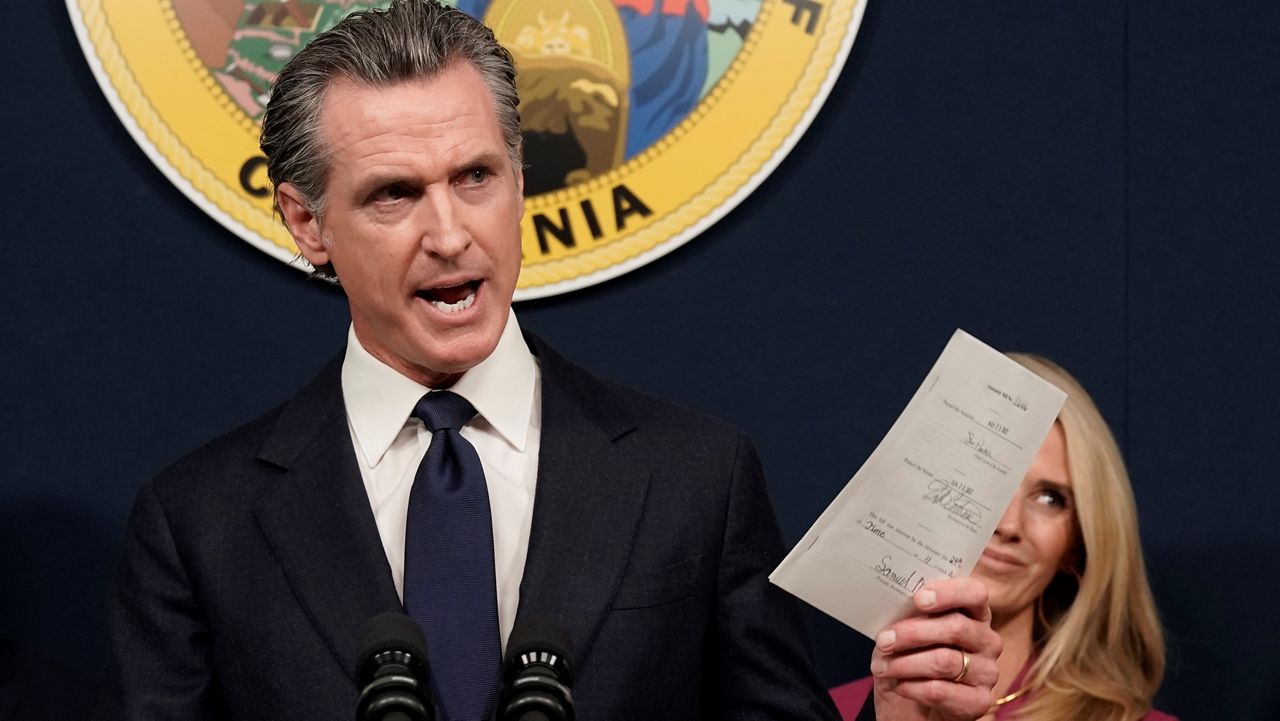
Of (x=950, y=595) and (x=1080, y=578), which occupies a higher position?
(x=950, y=595)

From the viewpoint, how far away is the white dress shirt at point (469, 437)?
1.46 metres

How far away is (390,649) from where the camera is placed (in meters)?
0.96

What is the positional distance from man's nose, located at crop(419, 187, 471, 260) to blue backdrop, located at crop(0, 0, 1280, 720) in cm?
74

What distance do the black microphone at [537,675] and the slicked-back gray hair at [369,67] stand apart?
0.61 m

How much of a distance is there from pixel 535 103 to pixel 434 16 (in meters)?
0.62

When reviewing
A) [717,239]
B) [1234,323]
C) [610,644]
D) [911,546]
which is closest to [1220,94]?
[1234,323]

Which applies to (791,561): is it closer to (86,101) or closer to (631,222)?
(631,222)

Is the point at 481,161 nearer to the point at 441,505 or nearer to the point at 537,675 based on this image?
the point at 441,505

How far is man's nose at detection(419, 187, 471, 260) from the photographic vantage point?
4.55 feet

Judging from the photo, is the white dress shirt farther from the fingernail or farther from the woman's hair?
the woman's hair

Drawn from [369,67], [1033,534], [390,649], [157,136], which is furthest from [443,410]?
[1033,534]

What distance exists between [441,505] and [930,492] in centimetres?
41
